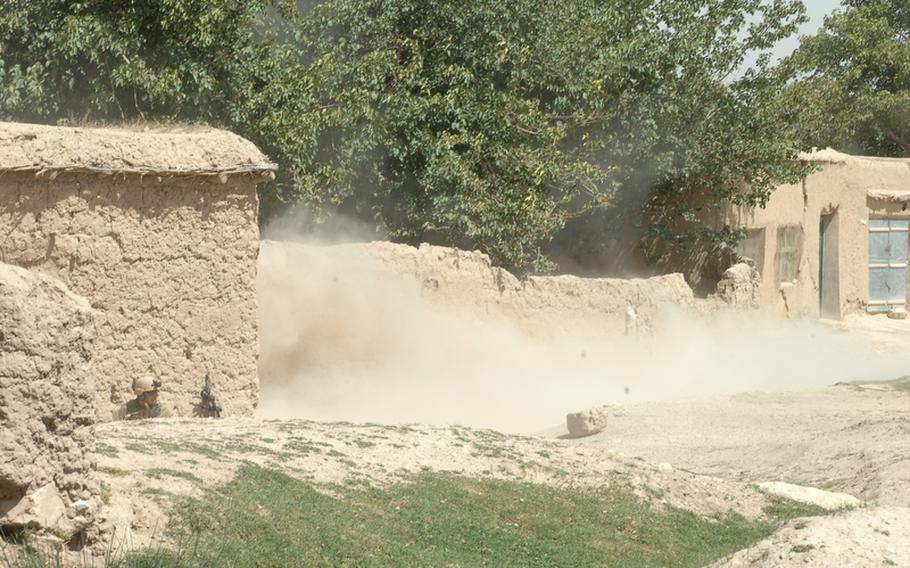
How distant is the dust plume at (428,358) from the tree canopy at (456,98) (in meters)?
1.61

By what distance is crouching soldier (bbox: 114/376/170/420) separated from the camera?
38.4ft

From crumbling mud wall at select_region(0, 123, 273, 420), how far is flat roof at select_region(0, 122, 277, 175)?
0.03ft

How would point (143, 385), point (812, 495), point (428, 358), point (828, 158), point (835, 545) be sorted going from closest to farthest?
point (835, 545), point (812, 495), point (143, 385), point (428, 358), point (828, 158)

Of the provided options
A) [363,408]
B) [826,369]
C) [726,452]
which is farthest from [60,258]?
[826,369]

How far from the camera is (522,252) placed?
18.0m

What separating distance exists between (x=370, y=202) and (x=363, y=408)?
4.37m

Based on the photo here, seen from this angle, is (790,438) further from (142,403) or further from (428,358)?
(142,403)

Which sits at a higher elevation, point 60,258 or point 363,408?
point 60,258

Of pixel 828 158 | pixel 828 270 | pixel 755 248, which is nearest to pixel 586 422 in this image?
pixel 755 248

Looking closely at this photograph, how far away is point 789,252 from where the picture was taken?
23875 mm

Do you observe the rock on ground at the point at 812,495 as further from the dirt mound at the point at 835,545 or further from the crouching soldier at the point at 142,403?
the crouching soldier at the point at 142,403

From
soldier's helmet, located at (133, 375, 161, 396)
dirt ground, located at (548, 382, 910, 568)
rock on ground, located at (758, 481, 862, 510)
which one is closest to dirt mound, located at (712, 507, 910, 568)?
dirt ground, located at (548, 382, 910, 568)

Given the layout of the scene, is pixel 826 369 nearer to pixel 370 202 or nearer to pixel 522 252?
pixel 522 252

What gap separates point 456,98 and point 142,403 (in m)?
7.83
